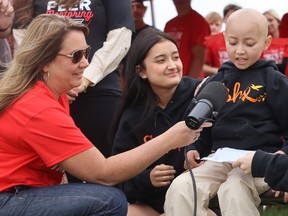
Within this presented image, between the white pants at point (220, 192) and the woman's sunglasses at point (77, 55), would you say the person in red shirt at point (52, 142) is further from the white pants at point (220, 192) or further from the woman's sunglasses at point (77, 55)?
the white pants at point (220, 192)

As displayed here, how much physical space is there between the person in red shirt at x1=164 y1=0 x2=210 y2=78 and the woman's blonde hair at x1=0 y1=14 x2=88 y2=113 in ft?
13.2

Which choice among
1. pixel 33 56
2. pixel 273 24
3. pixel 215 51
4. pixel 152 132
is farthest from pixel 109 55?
pixel 273 24

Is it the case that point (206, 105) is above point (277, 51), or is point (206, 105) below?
above

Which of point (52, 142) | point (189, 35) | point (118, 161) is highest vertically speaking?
point (52, 142)

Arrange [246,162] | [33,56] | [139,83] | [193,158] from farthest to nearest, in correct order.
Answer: [139,83] < [193,158] < [33,56] < [246,162]

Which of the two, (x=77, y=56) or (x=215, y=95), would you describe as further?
(x=77, y=56)

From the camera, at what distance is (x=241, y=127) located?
3.93 m

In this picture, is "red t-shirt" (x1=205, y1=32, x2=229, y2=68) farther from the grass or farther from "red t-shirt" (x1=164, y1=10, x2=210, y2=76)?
the grass

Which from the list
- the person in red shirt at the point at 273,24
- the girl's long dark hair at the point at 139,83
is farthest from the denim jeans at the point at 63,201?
the person in red shirt at the point at 273,24

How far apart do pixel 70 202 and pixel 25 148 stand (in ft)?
1.10

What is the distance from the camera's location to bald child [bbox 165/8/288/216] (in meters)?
3.79

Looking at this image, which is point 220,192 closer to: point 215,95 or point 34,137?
point 215,95

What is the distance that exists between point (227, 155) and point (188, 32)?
13.4ft

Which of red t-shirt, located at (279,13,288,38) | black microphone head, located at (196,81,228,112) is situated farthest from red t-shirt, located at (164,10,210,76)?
black microphone head, located at (196,81,228,112)
